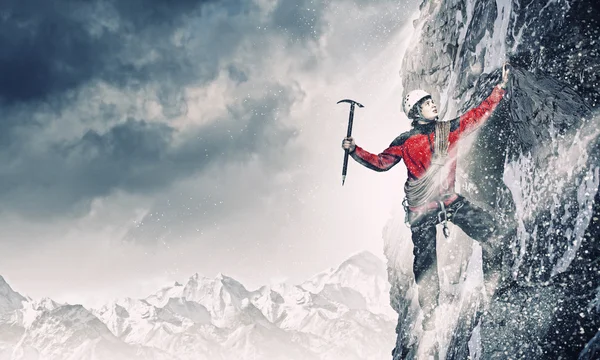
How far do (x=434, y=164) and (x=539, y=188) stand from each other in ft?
6.18

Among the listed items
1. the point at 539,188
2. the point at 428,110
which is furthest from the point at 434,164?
the point at 539,188

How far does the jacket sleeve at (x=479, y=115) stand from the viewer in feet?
29.5

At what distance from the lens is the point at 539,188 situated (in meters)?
8.52

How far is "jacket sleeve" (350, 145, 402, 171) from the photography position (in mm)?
9672

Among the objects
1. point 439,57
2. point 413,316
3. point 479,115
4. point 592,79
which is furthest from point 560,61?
point 439,57

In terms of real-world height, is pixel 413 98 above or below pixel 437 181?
above

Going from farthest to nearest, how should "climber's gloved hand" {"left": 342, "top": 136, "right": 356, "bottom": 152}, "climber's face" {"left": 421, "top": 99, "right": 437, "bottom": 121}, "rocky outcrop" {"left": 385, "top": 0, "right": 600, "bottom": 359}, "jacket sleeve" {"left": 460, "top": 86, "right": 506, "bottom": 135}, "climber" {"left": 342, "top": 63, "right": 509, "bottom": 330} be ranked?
"climber's gloved hand" {"left": 342, "top": 136, "right": 356, "bottom": 152} → "climber's face" {"left": 421, "top": 99, "right": 437, "bottom": 121} → "climber" {"left": 342, "top": 63, "right": 509, "bottom": 330} → "jacket sleeve" {"left": 460, "top": 86, "right": 506, "bottom": 135} → "rocky outcrop" {"left": 385, "top": 0, "right": 600, "bottom": 359}

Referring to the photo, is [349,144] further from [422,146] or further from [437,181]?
[437,181]

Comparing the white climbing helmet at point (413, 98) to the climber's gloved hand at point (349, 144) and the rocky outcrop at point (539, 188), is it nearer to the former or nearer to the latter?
the climber's gloved hand at point (349, 144)

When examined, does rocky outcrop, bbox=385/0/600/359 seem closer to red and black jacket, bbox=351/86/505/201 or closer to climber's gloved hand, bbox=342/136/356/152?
red and black jacket, bbox=351/86/505/201

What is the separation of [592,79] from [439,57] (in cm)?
1255

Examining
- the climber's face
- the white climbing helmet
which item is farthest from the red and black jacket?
the white climbing helmet

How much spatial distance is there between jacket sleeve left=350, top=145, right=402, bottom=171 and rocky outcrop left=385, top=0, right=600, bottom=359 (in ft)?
5.53

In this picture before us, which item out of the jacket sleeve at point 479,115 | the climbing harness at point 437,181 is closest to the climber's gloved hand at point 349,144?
the climbing harness at point 437,181
